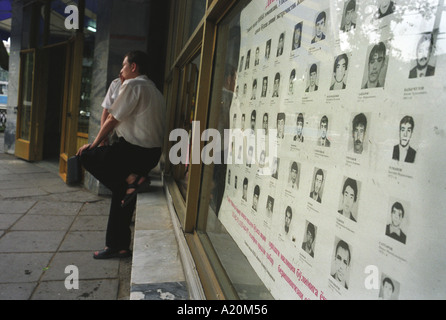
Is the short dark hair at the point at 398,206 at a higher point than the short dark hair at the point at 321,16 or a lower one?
lower

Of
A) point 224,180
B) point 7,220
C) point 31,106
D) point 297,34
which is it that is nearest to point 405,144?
point 297,34

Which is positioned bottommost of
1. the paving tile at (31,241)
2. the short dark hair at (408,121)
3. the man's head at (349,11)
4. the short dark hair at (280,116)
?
the paving tile at (31,241)

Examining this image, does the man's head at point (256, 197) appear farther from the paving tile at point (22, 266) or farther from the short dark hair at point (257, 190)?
the paving tile at point (22, 266)

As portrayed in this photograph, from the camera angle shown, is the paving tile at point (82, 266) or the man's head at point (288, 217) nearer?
the man's head at point (288, 217)

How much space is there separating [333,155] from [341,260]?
0.82 feet

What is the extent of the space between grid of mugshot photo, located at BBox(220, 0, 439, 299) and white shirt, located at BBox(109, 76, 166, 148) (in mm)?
1473

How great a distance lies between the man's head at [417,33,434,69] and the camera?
0.59m

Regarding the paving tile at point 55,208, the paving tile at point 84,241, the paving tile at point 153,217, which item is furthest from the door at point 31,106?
the paving tile at point 153,217

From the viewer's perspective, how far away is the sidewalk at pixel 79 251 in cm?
196

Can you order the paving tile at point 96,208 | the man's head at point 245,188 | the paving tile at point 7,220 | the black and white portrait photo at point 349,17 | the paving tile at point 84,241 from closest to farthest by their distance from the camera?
the black and white portrait photo at point 349,17 < the man's head at point 245,188 < the paving tile at point 84,241 < the paving tile at point 7,220 < the paving tile at point 96,208

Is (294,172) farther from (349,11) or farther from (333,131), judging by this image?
(349,11)

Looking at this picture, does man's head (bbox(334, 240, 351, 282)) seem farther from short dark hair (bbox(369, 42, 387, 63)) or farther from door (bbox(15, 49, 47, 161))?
door (bbox(15, 49, 47, 161))

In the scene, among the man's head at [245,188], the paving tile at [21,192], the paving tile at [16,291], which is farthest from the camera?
the paving tile at [21,192]
